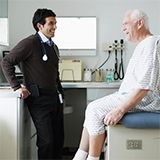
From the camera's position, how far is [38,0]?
9.45 feet

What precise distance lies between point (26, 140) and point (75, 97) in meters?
0.88

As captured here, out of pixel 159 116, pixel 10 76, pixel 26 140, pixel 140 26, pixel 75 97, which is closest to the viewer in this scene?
pixel 159 116

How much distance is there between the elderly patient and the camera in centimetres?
144

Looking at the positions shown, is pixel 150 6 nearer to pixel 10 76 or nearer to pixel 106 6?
pixel 106 6

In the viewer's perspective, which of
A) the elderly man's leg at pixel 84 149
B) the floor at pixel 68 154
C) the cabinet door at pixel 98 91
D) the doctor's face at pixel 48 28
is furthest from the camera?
the floor at pixel 68 154

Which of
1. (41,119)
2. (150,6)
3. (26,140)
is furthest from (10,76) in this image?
(150,6)

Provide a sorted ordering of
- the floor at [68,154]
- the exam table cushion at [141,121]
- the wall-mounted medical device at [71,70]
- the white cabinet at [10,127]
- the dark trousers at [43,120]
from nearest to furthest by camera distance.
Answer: the exam table cushion at [141,121] → the white cabinet at [10,127] → the dark trousers at [43,120] → the floor at [68,154] → the wall-mounted medical device at [71,70]

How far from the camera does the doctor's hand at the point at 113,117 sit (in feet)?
4.70

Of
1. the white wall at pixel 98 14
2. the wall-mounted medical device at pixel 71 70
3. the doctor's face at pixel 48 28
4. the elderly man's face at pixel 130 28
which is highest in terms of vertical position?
the white wall at pixel 98 14

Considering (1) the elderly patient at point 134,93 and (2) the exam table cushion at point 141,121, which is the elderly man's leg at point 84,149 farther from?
(2) the exam table cushion at point 141,121

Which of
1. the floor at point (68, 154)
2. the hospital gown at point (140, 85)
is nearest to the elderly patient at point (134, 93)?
the hospital gown at point (140, 85)

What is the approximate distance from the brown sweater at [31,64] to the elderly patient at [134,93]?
20.5 inches

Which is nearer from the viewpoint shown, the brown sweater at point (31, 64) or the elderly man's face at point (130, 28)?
the elderly man's face at point (130, 28)

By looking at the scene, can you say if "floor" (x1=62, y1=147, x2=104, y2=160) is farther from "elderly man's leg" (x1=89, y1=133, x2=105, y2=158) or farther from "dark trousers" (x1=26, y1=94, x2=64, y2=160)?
"elderly man's leg" (x1=89, y1=133, x2=105, y2=158)
